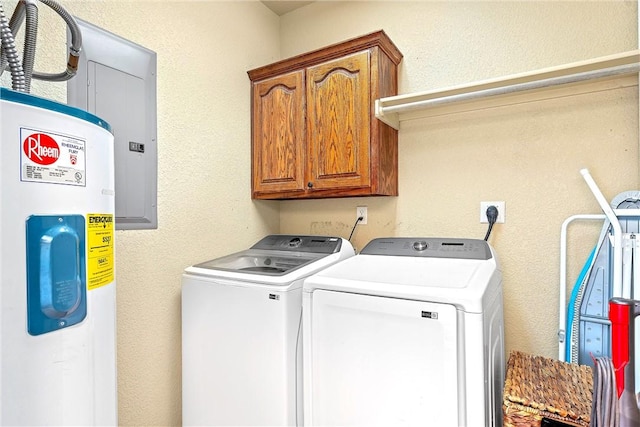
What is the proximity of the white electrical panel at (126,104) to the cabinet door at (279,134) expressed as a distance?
0.70m

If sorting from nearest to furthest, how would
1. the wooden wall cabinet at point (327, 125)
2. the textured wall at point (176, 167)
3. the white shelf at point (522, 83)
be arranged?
the white shelf at point (522, 83), the textured wall at point (176, 167), the wooden wall cabinet at point (327, 125)

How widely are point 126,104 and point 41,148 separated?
39.6 inches

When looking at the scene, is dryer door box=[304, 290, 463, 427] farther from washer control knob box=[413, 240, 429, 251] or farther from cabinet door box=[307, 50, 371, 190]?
cabinet door box=[307, 50, 371, 190]

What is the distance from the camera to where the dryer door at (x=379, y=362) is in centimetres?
110

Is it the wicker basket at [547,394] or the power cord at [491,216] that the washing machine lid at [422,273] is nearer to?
the power cord at [491,216]

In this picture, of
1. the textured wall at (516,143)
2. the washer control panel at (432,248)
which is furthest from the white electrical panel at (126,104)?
the textured wall at (516,143)

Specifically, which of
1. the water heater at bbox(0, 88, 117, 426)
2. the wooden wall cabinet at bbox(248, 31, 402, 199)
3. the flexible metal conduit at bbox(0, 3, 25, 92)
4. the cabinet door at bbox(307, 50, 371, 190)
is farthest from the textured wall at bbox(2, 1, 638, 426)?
Result: the water heater at bbox(0, 88, 117, 426)

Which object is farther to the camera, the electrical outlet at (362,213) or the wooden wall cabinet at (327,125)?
the electrical outlet at (362,213)

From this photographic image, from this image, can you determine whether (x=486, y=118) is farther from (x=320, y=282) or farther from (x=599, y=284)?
(x=320, y=282)

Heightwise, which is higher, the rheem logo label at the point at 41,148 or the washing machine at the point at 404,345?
the rheem logo label at the point at 41,148

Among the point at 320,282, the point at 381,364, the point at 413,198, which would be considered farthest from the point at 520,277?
the point at 320,282

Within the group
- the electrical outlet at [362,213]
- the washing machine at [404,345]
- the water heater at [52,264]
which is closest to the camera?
the water heater at [52,264]

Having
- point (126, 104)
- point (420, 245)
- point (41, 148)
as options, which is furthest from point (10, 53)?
point (420, 245)

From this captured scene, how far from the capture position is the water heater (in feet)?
2.19
